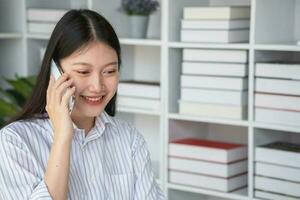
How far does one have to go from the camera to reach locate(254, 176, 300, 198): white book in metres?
2.60

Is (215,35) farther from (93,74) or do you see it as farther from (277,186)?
(93,74)

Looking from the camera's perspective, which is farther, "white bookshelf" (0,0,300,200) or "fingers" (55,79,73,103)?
"white bookshelf" (0,0,300,200)

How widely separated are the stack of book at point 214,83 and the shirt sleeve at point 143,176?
3.08 ft

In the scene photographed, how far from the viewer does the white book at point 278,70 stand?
253cm

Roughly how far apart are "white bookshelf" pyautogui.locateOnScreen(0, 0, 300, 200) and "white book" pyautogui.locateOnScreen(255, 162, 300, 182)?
4 centimetres

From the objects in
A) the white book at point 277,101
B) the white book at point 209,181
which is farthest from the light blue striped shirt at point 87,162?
the white book at point 209,181

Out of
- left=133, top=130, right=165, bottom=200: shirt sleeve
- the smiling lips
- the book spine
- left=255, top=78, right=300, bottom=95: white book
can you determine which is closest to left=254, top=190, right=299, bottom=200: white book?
the book spine

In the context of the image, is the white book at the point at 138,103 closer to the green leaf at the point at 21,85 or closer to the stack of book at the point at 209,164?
the stack of book at the point at 209,164

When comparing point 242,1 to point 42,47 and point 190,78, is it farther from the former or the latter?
point 42,47

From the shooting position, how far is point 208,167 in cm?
284

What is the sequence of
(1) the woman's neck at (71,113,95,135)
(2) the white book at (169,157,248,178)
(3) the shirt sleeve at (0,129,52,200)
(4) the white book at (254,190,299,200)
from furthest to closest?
(2) the white book at (169,157,248,178)
(4) the white book at (254,190,299,200)
(1) the woman's neck at (71,113,95,135)
(3) the shirt sleeve at (0,129,52,200)

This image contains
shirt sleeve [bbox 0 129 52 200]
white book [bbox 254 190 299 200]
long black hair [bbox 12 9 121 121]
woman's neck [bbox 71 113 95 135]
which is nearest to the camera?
shirt sleeve [bbox 0 129 52 200]

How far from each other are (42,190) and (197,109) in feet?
4.64

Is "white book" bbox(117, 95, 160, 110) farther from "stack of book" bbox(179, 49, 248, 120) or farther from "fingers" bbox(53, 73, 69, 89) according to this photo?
"fingers" bbox(53, 73, 69, 89)
